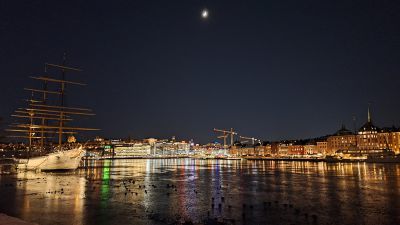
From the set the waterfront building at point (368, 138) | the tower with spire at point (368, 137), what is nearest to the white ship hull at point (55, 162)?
the waterfront building at point (368, 138)

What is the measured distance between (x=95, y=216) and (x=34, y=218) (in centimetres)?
309

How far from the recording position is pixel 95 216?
1934cm

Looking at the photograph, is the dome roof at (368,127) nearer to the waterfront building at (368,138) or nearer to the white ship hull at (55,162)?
the waterfront building at (368,138)

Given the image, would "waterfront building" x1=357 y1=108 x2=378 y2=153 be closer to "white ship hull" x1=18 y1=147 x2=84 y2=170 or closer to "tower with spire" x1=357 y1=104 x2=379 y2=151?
"tower with spire" x1=357 y1=104 x2=379 y2=151

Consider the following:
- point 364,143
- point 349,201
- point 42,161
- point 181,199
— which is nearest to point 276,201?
point 349,201

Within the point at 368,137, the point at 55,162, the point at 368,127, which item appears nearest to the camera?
the point at 55,162

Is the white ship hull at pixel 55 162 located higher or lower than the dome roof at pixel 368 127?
lower

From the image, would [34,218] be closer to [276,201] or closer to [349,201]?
[276,201]

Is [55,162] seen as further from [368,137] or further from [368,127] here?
[368,127]

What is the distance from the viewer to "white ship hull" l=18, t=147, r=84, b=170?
241 ft

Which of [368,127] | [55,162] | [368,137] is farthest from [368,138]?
[55,162]

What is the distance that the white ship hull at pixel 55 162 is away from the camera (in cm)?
7344

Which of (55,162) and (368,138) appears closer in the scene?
(55,162)

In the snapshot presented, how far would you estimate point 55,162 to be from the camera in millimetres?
73750
